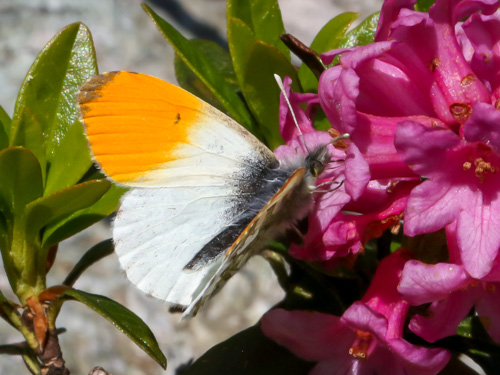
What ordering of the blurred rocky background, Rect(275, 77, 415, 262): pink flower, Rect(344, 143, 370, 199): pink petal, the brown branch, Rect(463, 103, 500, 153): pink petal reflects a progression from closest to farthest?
1. Rect(463, 103, 500, 153): pink petal
2. Rect(344, 143, 370, 199): pink petal
3. Rect(275, 77, 415, 262): pink flower
4. the brown branch
5. the blurred rocky background

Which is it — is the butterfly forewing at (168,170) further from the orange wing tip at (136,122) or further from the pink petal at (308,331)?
the pink petal at (308,331)

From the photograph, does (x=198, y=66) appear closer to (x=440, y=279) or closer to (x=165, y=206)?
(x=165, y=206)

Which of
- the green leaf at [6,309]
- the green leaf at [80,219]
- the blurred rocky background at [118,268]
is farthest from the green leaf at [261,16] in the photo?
the blurred rocky background at [118,268]

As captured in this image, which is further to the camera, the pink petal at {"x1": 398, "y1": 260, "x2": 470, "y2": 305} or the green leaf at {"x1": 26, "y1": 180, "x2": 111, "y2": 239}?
the green leaf at {"x1": 26, "y1": 180, "x2": 111, "y2": 239}

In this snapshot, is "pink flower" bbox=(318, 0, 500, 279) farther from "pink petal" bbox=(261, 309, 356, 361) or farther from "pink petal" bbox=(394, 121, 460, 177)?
"pink petal" bbox=(261, 309, 356, 361)

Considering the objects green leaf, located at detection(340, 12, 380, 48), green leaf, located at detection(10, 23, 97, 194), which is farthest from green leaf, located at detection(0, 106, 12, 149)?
green leaf, located at detection(340, 12, 380, 48)

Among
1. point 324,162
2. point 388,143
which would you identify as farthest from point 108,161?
point 388,143
